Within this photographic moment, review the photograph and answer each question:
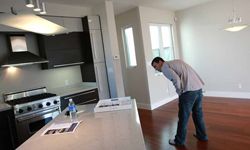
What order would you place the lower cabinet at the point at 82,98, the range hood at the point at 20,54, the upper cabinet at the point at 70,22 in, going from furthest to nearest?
the upper cabinet at the point at 70,22
the lower cabinet at the point at 82,98
the range hood at the point at 20,54

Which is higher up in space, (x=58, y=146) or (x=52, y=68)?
(x=52, y=68)

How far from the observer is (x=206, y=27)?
5562mm

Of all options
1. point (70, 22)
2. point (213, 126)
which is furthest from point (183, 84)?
point (70, 22)

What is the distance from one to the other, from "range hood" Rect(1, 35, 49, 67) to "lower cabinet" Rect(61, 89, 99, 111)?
0.75 meters

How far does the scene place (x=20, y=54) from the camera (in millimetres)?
3439

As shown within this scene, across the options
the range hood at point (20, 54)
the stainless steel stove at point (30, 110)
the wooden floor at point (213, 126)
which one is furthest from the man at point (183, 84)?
the range hood at point (20, 54)

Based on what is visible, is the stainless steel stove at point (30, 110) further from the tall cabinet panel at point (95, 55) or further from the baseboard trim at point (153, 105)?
the baseboard trim at point (153, 105)

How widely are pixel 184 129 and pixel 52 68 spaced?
2.53m

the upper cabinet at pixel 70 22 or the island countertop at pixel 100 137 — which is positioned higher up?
the upper cabinet at pixel 70 22

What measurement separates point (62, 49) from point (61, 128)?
7.60ft

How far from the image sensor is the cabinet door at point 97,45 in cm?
402

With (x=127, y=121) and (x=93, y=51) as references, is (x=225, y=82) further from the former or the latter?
(x=127, y=121)

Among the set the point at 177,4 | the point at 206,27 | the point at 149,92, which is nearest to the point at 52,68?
the point at 149,92

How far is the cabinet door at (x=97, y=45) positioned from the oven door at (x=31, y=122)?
4.10ft
